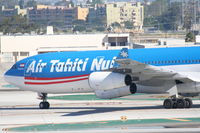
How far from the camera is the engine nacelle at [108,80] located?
39.1 metres

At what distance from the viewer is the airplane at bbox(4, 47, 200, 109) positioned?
128ft

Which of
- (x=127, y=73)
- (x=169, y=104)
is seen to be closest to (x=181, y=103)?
(x=169, y=104)

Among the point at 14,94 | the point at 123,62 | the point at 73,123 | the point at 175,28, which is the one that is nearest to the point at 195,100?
the point at 123,62

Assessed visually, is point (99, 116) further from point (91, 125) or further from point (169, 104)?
point (169, 104)

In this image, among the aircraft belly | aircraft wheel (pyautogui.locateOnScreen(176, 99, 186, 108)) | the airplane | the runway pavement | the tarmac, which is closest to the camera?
the tarmac

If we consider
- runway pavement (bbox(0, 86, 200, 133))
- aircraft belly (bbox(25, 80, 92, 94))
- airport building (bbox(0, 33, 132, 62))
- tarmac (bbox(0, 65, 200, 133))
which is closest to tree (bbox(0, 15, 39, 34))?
airport building (bbox(0, 33, 132, 62))

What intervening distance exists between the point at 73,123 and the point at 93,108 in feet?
25.8

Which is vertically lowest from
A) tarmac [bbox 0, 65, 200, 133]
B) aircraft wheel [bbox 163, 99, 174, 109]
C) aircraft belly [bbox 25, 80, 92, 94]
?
tarmac [bbox 0, 65, 200, 133]

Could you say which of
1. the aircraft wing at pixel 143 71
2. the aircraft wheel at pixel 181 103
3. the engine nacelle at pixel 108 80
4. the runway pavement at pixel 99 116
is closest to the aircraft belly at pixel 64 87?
the runway pavement at pixel 99 116

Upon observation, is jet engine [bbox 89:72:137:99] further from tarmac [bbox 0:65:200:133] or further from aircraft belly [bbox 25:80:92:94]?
aircraft belly [bbox 25:80:92:94]

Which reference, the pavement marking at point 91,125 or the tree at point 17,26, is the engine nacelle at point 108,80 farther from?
the tree at point 17,26

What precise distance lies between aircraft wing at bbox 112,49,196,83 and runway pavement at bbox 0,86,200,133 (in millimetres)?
1997

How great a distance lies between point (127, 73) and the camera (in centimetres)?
3922

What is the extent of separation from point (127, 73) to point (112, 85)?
1.17 meters
